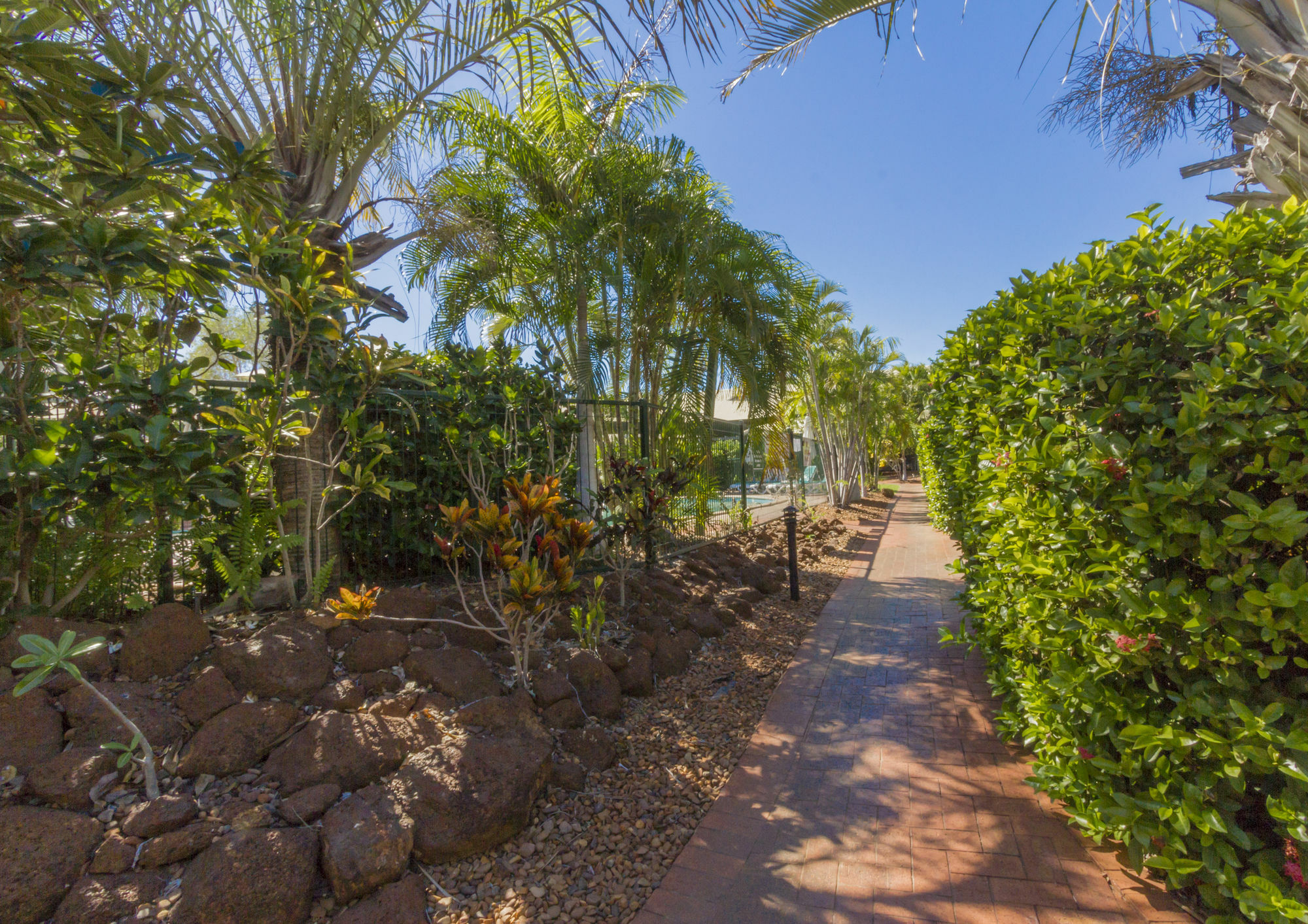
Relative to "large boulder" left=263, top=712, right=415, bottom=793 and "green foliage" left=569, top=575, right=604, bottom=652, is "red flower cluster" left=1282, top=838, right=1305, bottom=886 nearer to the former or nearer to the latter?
"large boulder" left=263, top=712, right=415, bottom=793

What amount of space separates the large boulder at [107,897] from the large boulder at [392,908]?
23.7 inches

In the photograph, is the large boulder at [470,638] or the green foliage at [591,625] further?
the green foliage at [591,625]

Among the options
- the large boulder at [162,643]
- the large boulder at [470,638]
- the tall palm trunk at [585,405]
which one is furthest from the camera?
the tall palm trunk at [585,405]

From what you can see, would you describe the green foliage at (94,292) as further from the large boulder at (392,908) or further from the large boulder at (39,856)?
the large boulder at (392,908)

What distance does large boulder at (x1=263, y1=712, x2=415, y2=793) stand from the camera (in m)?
2.47

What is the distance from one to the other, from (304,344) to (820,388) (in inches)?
585

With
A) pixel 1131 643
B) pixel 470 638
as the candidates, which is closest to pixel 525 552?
pixel 470 638

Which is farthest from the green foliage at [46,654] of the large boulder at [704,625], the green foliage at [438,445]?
the large boulder at [704,625]

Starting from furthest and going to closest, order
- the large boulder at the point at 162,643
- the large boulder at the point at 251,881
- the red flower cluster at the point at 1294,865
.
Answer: the large boulder at the point at 162,643 → the large boulder at the point at 251,881 → the red flower cluster at the point at 1294,865

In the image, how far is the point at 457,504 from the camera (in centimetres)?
486

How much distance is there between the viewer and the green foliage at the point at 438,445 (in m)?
4.51

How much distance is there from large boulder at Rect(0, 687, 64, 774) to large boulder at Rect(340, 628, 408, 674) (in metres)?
1.09

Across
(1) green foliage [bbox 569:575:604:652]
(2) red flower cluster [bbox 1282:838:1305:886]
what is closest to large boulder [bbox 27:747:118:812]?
(1) green foliage [bbox 569:575:604:652]

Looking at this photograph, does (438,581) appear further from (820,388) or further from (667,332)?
(820,388)
